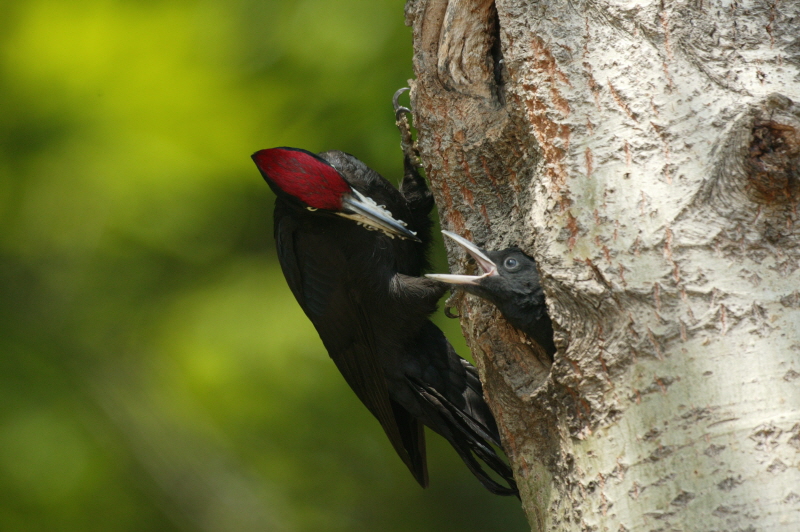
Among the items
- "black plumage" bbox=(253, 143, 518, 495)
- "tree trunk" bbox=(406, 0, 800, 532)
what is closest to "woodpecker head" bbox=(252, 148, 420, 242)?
"black plumage" bbox=(253, 143, 518, 495)

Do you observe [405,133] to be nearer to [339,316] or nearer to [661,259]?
[339,316]

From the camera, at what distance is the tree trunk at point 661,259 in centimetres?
139

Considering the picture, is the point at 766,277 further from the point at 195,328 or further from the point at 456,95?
the point at 195,328

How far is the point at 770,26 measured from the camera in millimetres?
1657

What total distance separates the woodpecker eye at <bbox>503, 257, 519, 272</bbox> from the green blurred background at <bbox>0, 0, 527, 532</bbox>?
1652 mm

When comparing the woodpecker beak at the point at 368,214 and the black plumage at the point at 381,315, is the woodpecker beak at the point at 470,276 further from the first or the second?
the black plumage at the point at 381,315

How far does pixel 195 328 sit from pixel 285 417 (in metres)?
0.63

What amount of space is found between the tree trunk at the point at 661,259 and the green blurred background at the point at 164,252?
1948 mm

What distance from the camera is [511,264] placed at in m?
2.07

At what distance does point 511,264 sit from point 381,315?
1159 mm

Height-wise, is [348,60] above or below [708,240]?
above

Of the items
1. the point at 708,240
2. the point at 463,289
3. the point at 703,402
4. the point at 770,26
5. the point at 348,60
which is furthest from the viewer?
the point at 348,60

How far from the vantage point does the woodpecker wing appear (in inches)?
121

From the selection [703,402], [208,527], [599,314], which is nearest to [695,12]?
[599,314]
